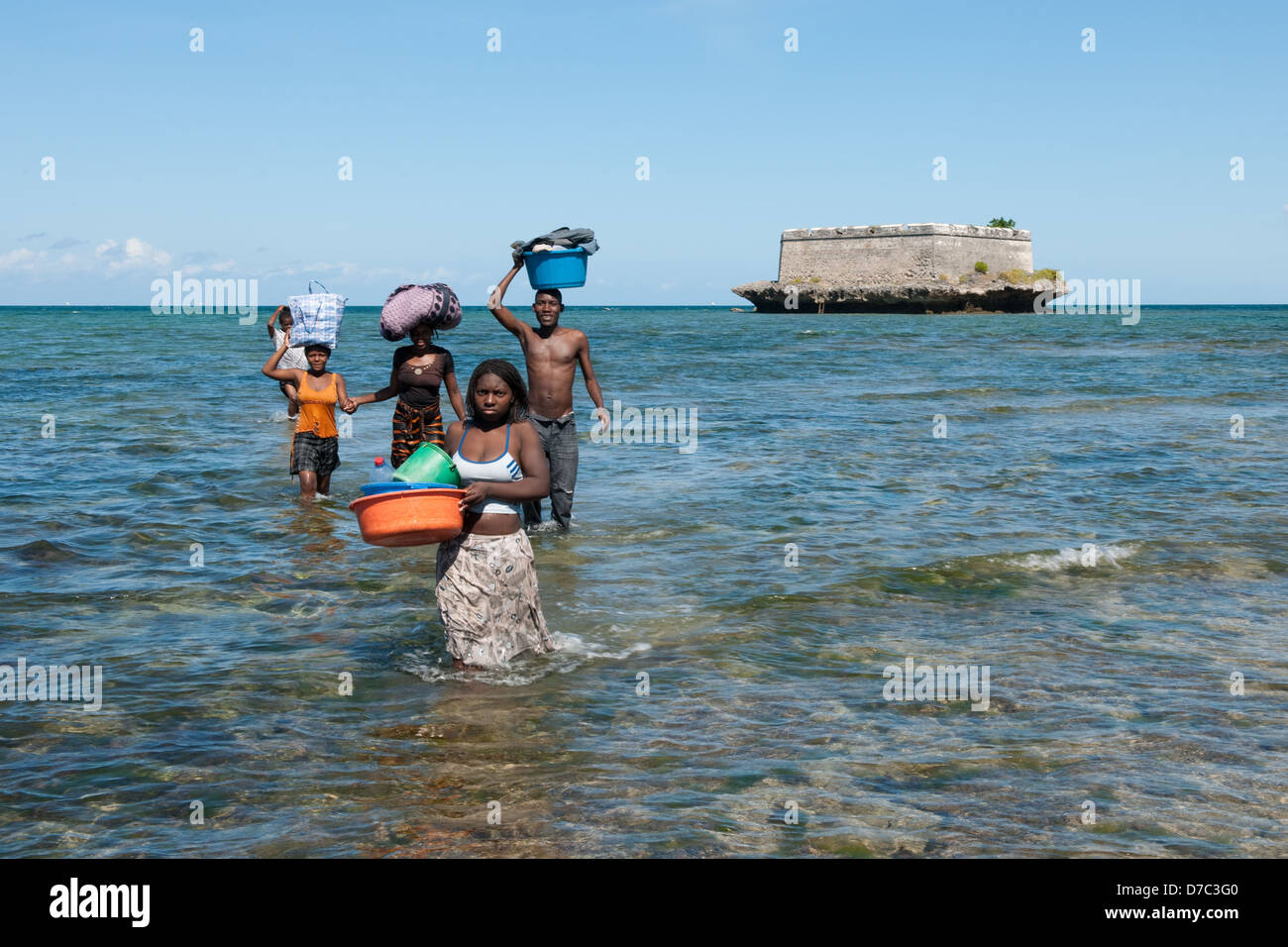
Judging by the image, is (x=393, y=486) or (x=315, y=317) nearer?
(x=393, y=486)

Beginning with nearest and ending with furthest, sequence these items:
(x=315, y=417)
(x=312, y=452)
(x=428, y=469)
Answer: (x=428, y=469), (x=315, y=417), (x=312, y=452)

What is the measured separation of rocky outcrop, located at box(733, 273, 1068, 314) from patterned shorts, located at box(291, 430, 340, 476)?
71.7 metres

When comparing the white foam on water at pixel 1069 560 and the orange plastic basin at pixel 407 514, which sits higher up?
the orange plastic basin at pixel 407 514

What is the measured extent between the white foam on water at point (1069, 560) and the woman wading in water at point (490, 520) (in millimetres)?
4469

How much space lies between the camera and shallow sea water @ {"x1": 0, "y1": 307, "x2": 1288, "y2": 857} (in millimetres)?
4344

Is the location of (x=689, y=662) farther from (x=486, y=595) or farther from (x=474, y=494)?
(x=474, y=494)

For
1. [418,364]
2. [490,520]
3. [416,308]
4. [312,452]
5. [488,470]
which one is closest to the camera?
[488,470]

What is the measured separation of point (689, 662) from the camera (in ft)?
21.0

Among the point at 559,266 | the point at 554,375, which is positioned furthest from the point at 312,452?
the point at 559,266

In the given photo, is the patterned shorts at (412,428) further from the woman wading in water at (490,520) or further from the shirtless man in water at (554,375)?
the woman wading in water at (490,520)

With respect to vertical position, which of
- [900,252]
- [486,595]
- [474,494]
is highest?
[900,252]

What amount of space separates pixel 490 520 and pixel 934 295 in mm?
76396

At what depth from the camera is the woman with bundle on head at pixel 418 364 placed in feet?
28.2

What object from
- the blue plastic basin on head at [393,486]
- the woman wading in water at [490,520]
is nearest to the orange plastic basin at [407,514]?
the blue plastic basin on head at [393,486]
